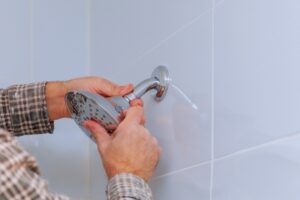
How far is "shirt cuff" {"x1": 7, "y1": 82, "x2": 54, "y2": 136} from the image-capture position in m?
0.89

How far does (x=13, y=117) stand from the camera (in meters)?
0.89

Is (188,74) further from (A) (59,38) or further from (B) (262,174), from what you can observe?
(A) (59,38)

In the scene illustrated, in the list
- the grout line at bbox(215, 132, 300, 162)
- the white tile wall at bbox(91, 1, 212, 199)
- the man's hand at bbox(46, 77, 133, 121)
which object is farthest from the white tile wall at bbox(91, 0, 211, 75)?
the grout line at bbox(215, 132, 300, 162)

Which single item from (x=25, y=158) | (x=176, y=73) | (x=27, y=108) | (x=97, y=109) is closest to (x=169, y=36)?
(x=176, y=73)

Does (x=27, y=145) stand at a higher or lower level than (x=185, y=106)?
lower

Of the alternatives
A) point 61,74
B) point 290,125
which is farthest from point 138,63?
point 290,125

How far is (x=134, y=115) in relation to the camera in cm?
74

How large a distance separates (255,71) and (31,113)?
17.6 inches

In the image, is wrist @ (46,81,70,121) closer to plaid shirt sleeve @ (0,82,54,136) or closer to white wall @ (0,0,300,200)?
plaid shirt sleeve @ (0,82,54,136)

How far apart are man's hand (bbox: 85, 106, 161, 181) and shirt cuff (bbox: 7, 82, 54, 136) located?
0.54 feet

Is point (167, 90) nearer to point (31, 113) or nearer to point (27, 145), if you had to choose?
point (31, 113)

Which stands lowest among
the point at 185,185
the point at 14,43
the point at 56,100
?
the point at 185,185

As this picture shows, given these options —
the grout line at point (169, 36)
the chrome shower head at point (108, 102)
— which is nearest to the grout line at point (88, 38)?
the grout line at point (169, 36)

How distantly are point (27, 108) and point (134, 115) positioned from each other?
0.78 feet
